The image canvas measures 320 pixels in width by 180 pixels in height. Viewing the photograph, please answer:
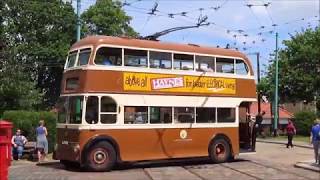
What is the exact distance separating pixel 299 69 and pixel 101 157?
135 feet

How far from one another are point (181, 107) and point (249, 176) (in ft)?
16.5

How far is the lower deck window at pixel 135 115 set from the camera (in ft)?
72.7

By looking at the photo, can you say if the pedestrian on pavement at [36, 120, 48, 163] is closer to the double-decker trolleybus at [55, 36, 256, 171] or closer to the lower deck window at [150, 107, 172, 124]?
the double-decker trolleybus at [55, 36, 256, 171]

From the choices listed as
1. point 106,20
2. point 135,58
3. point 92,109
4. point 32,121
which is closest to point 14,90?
point 32,121

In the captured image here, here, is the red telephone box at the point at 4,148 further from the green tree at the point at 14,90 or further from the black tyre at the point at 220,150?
the green tree at the point at 14,90

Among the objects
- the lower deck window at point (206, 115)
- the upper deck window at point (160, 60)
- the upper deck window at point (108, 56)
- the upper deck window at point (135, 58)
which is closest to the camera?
the upper deck window at point (108, 56)

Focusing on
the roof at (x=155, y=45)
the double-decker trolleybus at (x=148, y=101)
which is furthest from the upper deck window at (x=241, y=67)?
the roof at (x=155, y=45)

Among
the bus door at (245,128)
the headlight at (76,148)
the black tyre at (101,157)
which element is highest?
the bus door at (245,128)

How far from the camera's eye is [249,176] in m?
19.6

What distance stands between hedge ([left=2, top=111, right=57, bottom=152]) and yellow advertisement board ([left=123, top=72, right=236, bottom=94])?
274 inches

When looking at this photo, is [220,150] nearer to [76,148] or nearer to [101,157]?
[101,157]

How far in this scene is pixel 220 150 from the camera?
25062 millimetres

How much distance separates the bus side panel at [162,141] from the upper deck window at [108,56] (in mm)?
2322

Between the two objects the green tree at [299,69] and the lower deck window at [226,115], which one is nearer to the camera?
A: the lower deck window at [226,115]
